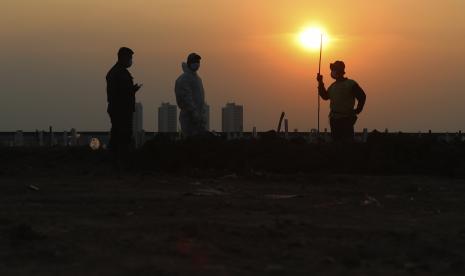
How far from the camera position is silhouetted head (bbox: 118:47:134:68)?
16.2 m

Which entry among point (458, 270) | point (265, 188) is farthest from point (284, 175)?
point (458, 270)

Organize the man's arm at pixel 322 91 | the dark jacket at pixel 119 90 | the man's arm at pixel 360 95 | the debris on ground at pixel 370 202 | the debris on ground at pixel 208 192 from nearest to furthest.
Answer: the debris on ground at pixel 370 202 → the debris on ground at pixel 208 192 → the dark jacket at pixel 119 90 → the man's arm at pixel 360 95 → the man's arm at pixel 322 91

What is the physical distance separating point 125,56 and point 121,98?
2.42 feet

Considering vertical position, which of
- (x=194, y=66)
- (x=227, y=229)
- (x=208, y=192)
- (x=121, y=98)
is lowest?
(x=227, y=229)

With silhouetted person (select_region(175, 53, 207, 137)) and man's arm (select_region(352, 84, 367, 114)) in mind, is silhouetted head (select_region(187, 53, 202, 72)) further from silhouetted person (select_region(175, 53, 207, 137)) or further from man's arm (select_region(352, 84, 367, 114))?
man's arm (select_region(352, 84, 367, 114))

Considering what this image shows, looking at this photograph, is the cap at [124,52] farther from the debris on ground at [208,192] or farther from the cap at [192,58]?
the debris on ground at [208,192]

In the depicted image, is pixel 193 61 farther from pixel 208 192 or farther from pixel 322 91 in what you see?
pixel 208 192

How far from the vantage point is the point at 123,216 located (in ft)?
28.3

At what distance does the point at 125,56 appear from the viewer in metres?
16.3

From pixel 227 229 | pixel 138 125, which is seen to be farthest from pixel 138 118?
pixel 227 229

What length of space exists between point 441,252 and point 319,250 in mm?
976

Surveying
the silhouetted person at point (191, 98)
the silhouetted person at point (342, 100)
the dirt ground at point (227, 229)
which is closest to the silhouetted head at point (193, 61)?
the silhouetted person at point (191, 98)

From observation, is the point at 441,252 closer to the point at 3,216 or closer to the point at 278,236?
the point at 278,236

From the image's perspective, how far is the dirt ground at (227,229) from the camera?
635 centimetres
